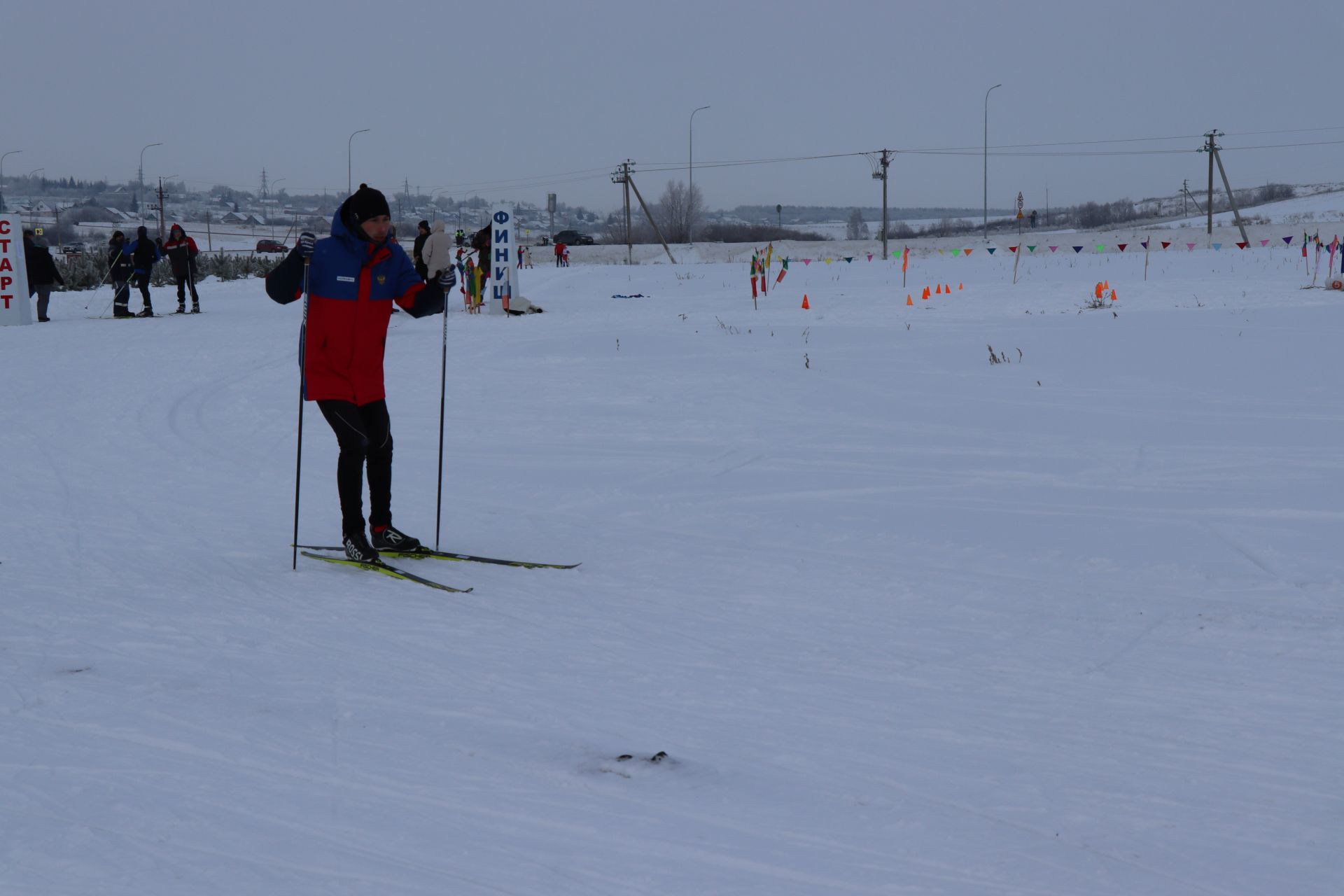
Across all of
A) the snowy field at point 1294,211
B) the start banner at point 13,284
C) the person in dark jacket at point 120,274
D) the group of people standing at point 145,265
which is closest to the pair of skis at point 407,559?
the group of people standing at point 145,265

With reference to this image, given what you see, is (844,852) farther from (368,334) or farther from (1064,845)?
(368,334)

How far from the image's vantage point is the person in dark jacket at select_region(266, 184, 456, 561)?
5.21 m

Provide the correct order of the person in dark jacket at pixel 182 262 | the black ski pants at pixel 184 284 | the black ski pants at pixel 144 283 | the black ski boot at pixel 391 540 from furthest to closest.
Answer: the black ski pants at pixel 184 284 → the person in dark jacket at pixel 182 262 → the black ski pants at pixel 144 283 → the black ski boot at pixel 391 540

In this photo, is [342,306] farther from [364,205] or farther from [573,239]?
[573,239]

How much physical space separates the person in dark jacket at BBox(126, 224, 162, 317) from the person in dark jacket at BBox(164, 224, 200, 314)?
308 mm

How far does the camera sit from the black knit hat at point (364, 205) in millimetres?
5199

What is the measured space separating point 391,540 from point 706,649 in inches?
79.6

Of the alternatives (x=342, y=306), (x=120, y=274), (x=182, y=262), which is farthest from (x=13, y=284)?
(x=342, y=306)

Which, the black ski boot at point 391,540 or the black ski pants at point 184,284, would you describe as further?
the black ski pants at point 184,284

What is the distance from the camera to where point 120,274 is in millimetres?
20750

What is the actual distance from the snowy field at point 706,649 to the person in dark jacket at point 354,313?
59 cm

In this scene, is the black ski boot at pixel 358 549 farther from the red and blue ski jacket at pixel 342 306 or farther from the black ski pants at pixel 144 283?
the black ski pants at pixel 144 283

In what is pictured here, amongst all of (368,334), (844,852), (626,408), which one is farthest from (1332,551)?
(626,408)

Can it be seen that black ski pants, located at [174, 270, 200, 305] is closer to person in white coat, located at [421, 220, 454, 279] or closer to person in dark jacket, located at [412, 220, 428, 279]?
person in dark jacket, located at [412, 220, 428, 279]
